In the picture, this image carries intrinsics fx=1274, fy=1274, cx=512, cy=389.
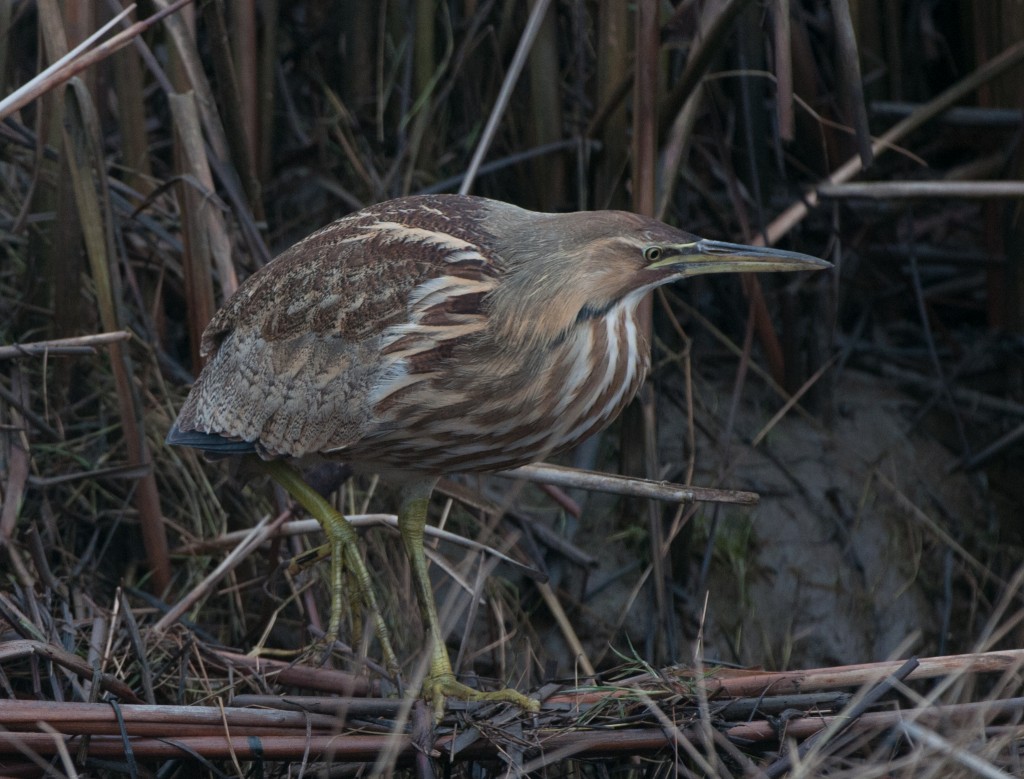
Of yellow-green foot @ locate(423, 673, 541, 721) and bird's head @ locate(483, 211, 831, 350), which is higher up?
bird's head @ locate(483, 211, 831, 350)

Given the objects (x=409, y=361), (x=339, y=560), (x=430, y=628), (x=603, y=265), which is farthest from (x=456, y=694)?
(x=603, y=265)

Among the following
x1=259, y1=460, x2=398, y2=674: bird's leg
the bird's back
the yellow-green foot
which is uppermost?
the bird's back

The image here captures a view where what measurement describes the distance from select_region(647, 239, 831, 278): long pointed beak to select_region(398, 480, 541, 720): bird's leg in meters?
0.67

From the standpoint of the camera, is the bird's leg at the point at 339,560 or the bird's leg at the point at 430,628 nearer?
the bird's leg at the point at 430,628

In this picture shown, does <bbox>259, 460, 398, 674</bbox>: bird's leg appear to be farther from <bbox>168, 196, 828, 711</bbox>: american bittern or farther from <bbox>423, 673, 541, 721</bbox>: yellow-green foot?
<bbox>423, 673, 541, 721</bbox>: yellow-green foot

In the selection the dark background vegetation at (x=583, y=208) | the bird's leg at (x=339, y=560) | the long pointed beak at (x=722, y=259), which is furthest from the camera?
the dark background vegetation at (x=583, y=208)

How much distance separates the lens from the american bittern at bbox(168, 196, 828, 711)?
7.09ft

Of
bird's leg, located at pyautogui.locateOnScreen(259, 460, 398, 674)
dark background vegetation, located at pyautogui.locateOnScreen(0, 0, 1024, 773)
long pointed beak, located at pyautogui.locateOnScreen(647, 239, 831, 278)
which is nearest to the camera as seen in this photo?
long pointed beak, located at pyautogui.locateOnScreen(647, 239, 831, 278)

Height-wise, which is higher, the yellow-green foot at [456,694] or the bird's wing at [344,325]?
the bird's wing at [344,325]

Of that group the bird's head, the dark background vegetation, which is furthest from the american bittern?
the dark background vegetation

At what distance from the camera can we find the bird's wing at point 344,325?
220 cm

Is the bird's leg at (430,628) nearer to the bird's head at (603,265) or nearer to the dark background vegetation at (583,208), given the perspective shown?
the dark background vegetation at (583,208)

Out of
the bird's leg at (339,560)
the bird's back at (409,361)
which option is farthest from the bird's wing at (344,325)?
the bird's leg at (339,560)

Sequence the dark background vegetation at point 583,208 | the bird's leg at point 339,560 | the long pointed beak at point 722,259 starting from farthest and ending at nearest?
the dark background vegetation at point 583,208
the bird's leg at point 339,560
the long pointed beak at point 722,259
